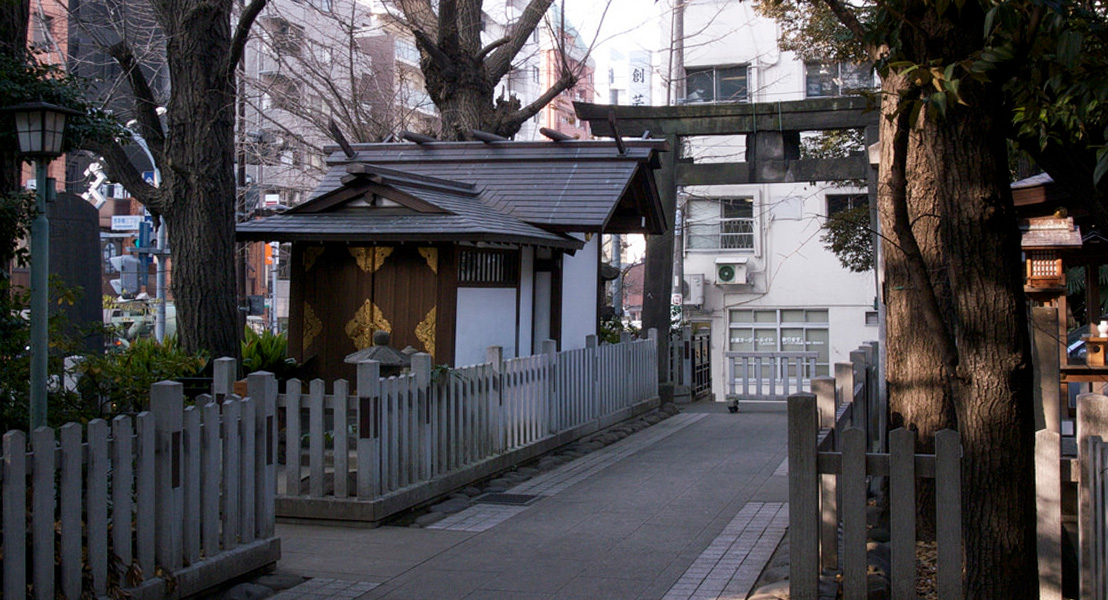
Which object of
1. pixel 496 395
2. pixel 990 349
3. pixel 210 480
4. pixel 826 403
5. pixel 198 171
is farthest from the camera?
pixel 198 171

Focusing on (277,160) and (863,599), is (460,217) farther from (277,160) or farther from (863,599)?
(277,160)

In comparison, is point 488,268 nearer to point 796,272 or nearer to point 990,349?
point 990,349

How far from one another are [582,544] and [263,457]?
2431 mm

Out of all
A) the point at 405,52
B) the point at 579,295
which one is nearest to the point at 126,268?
the point at 405,52

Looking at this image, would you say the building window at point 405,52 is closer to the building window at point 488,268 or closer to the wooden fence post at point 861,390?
the building window at point 488,268

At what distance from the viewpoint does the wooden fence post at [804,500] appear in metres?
5.83

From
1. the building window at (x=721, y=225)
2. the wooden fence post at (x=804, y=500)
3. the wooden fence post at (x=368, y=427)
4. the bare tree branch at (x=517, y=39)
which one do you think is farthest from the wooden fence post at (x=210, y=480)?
the building window at (x=721, y=225)

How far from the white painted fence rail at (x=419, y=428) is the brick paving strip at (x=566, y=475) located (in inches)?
14.0

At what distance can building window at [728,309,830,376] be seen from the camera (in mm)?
33812

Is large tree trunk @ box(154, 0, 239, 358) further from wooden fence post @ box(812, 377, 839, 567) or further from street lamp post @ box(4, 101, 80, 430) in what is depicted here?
wooden fence post @ box(812, 377, 839, 567)

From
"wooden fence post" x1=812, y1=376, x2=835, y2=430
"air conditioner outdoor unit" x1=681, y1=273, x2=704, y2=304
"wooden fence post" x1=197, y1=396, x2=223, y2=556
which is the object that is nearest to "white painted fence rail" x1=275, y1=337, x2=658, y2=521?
"wooden fence post" x1=197, y1=396, x2=223, y2=556

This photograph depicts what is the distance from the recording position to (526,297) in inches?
537

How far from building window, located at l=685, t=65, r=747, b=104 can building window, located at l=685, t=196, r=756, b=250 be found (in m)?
3.33

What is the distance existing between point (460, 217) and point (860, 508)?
683 centimetres
